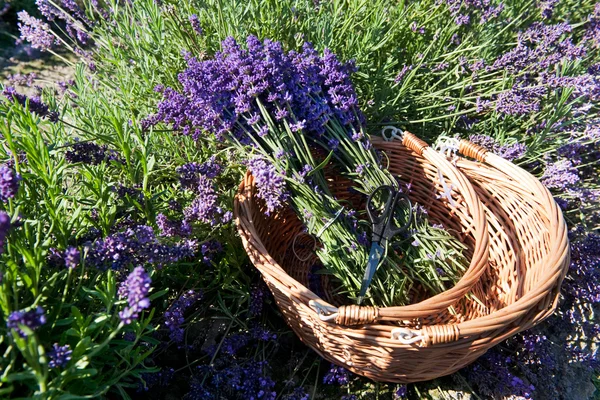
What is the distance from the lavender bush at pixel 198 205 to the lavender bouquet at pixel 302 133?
0.29 ft

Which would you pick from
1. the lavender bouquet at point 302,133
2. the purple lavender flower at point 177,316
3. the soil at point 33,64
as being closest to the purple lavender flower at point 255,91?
the lavender bouquet at point 302,133

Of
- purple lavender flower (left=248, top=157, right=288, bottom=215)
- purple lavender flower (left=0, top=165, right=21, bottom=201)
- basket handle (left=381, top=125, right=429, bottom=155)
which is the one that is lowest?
basket handle (left=381, top=125, right=429, bottom=155)

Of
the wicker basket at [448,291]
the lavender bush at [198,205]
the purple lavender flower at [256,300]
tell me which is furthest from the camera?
the purple lavender flower at [256,300]

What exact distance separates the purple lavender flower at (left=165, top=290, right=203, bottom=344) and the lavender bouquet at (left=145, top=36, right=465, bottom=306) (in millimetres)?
375

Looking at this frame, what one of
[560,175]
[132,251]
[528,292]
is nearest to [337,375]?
[528,292]

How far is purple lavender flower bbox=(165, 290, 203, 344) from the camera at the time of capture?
133 centimetres

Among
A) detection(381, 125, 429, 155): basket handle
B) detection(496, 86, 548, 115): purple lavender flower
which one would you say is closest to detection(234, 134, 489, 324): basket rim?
detection(381, 125, 429, 155): basket handle

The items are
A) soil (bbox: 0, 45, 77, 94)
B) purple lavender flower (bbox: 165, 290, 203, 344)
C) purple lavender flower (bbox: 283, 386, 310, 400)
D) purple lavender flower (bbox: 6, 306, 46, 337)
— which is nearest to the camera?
purple lavender flower (bbox: 6, 306, 46, 337)

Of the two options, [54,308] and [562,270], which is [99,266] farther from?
[562,270]

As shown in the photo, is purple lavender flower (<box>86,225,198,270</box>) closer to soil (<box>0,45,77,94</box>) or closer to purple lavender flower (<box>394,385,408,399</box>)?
purple lavender flower (<box>394,385,408,399</box>)

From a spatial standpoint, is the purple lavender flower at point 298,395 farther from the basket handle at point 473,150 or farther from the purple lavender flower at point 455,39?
the purple lavender flower at point 455,39

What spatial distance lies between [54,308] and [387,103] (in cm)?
139

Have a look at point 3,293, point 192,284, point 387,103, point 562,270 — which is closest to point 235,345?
point 192,284

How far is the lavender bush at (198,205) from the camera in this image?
1119 mm
